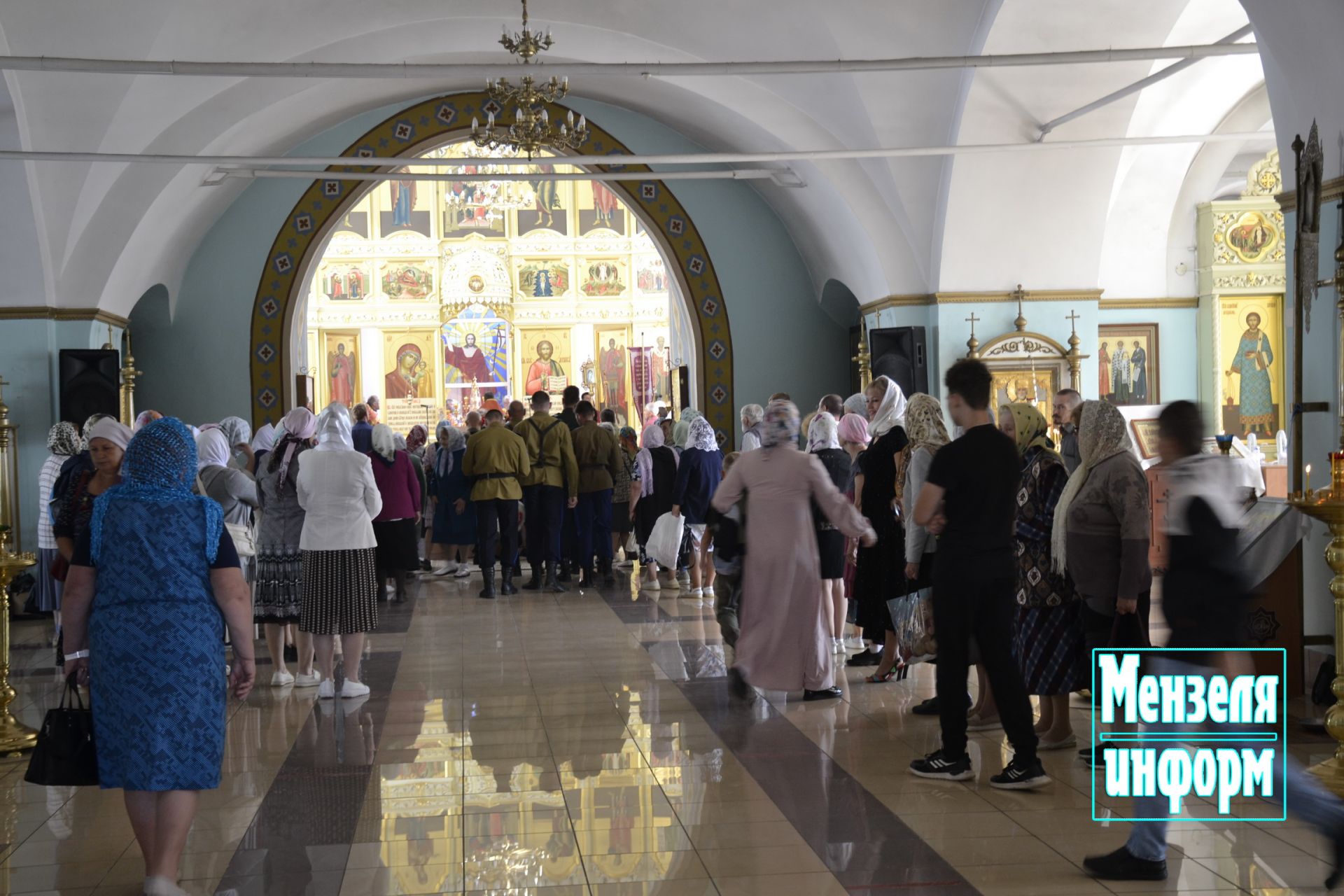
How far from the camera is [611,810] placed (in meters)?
4.45

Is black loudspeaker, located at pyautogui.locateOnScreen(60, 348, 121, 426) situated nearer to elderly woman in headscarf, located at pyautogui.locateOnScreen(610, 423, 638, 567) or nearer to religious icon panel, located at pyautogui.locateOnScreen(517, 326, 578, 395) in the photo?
elderly woman in headscarf, located at pyautogui.locateOnScreen(610, 423, 638, 567)

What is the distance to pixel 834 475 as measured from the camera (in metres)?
7.27

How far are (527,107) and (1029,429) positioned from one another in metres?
5.78

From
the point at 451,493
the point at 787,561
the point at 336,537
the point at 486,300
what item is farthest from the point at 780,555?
the point at 486,300

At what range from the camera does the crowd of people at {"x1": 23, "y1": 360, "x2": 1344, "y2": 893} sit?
3.56 m

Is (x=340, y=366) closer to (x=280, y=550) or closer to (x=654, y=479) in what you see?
(x=654, y=479)

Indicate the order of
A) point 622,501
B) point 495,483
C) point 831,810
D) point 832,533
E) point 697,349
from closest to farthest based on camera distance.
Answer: point 831,810, point 832,533, point 495,483, point 622,501, point 697,349

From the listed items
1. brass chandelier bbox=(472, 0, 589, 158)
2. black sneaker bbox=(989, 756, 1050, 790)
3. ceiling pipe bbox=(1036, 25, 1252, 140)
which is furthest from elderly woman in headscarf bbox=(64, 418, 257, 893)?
ceiling pipe bbox=(1036, 25, 1252, 140)

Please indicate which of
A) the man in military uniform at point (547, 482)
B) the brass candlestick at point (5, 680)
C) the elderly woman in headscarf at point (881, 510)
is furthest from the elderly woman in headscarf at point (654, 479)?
the brass candlestick at point (5, 680)

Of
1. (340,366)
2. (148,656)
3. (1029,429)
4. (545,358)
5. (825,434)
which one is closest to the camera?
(148,656)

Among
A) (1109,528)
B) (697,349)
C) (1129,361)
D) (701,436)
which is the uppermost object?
(697,349)

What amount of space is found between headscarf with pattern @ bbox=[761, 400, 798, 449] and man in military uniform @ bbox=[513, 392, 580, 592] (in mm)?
4989

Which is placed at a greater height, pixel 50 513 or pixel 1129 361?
pixel 1129 361

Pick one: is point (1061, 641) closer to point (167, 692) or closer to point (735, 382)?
point (167, 692)
